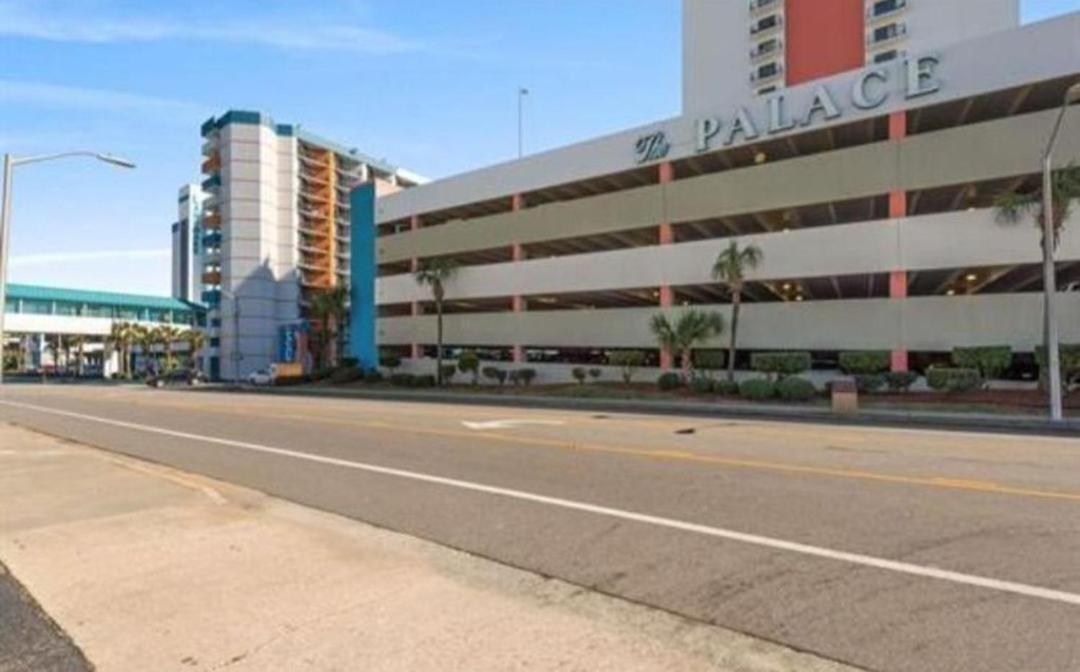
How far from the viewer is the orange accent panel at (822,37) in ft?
223

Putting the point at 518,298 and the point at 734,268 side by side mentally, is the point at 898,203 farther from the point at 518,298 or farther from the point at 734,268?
the point at 518,298

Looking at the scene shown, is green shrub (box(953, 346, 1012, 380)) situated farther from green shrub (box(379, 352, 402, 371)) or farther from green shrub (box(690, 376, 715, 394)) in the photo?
green shrub (box(379, 352, 402, 371))

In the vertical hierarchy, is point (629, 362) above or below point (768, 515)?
above

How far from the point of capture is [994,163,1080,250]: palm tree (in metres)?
25.1

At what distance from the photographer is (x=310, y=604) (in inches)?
214

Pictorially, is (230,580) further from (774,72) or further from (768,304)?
(774,72)

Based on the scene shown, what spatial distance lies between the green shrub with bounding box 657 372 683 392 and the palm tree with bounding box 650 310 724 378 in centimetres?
58

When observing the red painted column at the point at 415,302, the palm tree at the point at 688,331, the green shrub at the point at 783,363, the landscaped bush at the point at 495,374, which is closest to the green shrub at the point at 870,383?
the green shrub at the point at 783,363

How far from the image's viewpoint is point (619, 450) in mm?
13352

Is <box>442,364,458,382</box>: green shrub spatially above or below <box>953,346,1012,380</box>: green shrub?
below

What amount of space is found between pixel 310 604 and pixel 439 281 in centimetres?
4445

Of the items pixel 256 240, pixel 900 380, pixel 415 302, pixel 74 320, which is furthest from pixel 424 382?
pixel 74 320

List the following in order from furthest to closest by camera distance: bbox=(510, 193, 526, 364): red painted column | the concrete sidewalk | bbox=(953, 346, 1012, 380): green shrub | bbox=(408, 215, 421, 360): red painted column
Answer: bbox=(408, 215, 421, 360): red painted column → bbox=(510, 193, 526, 364): red painted column → bbox=(953, 346, 1012, 380): green shrub → the concrete sidewalk

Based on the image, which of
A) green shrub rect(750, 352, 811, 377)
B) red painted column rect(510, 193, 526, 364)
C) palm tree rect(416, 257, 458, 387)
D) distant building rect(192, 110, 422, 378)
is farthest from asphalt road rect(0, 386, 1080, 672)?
distant building rect(192, 110, 422, 378)
